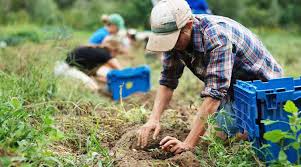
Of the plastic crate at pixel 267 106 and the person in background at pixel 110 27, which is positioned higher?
the person in background at pixel 110 27

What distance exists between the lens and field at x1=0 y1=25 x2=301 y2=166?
10.3 feet

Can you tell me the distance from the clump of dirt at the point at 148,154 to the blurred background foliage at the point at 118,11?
41.3 ft

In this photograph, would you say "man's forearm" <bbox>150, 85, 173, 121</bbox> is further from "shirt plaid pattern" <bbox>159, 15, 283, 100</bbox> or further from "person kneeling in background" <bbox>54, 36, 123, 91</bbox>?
"person kneeling in background" <bbox>54, 36, 123, 91</bbox>

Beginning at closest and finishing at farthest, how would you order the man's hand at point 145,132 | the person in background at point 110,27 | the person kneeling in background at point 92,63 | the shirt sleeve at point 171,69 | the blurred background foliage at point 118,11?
the man's hand at point 145,132 → the shirt sleeve at point 171,69 → the person kneeling in background at point 92,63 → the person in background at point 110,27 → the blurred background foliage at point 118,11

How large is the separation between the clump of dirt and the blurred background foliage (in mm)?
12576

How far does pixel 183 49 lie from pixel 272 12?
1588 centimetres

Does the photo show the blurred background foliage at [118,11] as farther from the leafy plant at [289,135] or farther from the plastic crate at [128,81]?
the leafy plant at [289,135]

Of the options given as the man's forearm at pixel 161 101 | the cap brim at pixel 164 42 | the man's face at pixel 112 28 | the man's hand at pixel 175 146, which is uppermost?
the man's face at pixel 112 28

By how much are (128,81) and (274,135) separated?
4.38 metres

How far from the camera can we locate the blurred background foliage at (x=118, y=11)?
1744cm

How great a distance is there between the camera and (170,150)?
141 inches

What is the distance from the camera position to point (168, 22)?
3463mm

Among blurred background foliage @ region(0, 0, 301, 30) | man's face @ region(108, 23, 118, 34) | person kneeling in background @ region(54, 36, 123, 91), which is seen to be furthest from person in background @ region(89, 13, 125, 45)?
blurred background foliage @ region(0, 0, 301, 30)

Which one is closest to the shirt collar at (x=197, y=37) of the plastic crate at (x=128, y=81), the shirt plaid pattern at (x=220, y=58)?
the shirt plaid pattern at (x=220, y=58)
